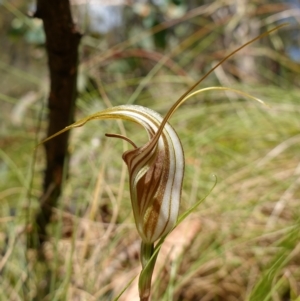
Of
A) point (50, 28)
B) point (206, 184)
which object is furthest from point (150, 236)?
point (206, 184)

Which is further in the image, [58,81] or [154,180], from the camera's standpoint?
[58,81]

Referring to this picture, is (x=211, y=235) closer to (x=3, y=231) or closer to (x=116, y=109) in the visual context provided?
(x=3, y=231)

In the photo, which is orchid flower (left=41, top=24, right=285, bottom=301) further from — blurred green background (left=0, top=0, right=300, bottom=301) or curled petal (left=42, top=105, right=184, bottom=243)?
blurred green background (left=0, top=0, right=300, bottom=301)

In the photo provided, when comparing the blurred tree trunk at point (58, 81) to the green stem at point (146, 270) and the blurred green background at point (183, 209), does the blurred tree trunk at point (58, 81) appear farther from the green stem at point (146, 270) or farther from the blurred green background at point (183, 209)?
the green stem at point (146, 270)

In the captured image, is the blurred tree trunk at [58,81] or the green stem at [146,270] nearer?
the green stem at [146,270]

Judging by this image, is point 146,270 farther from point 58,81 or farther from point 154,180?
point 58,81

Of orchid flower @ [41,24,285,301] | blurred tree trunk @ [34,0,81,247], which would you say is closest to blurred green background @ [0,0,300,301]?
blurred tree trunk @ [34,0,81,247]

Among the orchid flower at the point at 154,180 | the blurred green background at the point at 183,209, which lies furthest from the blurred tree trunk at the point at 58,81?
the orchid flower at the point at 154,180

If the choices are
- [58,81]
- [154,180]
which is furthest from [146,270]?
[58,81]

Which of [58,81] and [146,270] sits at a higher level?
[58,81]
